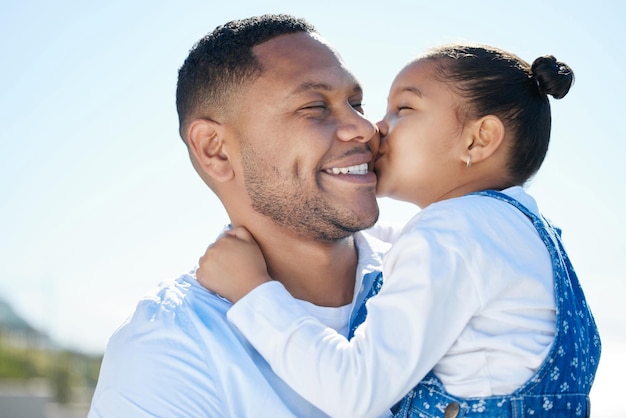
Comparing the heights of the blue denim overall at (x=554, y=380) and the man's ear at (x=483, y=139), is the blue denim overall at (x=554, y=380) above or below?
below

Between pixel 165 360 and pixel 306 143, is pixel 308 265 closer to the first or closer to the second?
pixel 306 143

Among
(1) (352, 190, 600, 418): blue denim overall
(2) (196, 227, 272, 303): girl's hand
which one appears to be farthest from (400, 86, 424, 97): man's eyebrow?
(2) (196, 227, 272, 303): girl's hand

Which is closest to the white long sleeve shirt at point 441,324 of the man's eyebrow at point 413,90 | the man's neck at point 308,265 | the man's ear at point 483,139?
the man's ear at point 483,139

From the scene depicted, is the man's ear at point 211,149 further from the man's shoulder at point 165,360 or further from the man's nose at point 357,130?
the man's shoulder at point 165,360

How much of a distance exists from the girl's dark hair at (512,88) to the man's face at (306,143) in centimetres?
37

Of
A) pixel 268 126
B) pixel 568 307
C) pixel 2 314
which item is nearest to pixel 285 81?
pixel 268 126

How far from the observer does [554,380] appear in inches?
96.1

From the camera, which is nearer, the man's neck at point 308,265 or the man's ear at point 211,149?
the man's neck at point 308,265

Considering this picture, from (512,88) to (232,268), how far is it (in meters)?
1.10

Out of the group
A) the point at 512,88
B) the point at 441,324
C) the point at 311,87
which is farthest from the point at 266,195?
the point at 441,324

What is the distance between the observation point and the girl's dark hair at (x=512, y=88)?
2.86 metres

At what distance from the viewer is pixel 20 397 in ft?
48.2

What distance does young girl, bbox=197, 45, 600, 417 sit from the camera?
A: 2336 mm

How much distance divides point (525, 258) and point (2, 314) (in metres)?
13.6
